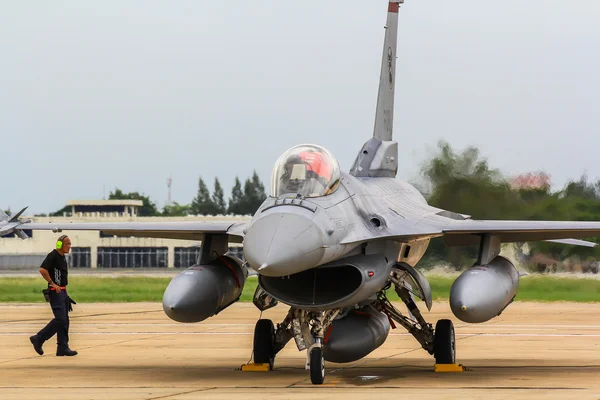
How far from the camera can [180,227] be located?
14.0m

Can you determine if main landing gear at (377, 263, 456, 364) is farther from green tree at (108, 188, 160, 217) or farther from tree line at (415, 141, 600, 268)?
green tree at (108, 188, 160, 217)

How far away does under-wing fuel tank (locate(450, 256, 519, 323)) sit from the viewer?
39.8ft

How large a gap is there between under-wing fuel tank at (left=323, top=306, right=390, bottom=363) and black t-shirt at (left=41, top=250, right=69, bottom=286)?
4.66 meters

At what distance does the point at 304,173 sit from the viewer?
12016 millimetres

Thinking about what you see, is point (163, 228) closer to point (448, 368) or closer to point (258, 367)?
point (258, 367)

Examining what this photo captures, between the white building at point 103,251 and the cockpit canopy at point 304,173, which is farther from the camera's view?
the white building at point 103,251

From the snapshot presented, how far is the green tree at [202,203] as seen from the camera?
57100 millimetres

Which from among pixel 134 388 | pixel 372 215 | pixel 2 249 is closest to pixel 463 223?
pixel 372 215

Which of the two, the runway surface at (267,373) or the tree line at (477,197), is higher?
the tree line at (477,197)

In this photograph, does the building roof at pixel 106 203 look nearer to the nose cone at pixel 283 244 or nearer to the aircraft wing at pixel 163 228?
the aircraft wing at pixel 163 228

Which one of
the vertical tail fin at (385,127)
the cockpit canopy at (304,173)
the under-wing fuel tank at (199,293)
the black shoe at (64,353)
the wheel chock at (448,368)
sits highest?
the vertical tail fin at (385,127)

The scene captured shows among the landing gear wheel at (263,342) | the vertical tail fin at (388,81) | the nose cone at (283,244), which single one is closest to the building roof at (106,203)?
the vertical tail fin at (388,81)

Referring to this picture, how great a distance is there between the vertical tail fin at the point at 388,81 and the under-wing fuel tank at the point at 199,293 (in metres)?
4.45

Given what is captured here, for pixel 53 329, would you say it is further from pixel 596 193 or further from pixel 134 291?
pixel 134 291
